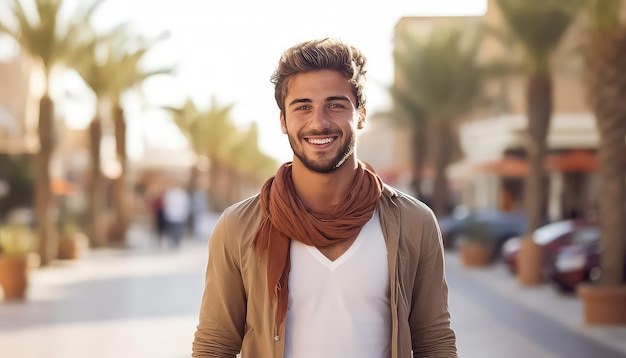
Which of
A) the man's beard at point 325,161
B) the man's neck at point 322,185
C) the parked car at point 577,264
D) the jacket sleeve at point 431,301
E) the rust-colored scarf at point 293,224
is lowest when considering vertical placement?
the parked car at point 577,264

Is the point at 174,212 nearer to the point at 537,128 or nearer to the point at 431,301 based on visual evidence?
the point at 537,128

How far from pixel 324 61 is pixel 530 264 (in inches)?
709

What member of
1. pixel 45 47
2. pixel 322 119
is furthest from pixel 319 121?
pixel 45 47

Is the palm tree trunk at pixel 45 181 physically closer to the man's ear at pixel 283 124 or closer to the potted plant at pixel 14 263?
the potted plant at pixel 14 263

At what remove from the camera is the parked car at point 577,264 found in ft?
58.0

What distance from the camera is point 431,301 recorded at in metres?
3.37

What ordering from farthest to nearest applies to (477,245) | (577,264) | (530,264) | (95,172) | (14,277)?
(95,172)
(477,245)
(530,264)
(577,264)
(14,277)

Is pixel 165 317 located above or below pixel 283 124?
below

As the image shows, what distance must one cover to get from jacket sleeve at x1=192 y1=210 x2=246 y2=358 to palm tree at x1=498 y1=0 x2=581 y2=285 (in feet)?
61.9

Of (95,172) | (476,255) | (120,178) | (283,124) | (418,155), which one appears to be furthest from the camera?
(418,155)

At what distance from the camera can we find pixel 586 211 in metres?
39.9

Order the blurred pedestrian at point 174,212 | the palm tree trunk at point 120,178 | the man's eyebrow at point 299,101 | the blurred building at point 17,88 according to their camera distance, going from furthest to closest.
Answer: the blurred building at point 17,88
the palm tree trunk at point 120,178
the blurred pedestrian at point 174,212
the man's eyebrow at point 299,101

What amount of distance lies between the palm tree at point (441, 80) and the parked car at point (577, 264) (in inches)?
685

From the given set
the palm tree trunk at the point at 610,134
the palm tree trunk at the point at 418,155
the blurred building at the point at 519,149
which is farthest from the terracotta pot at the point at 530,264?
the palm tree trunk at the point at 418,155
